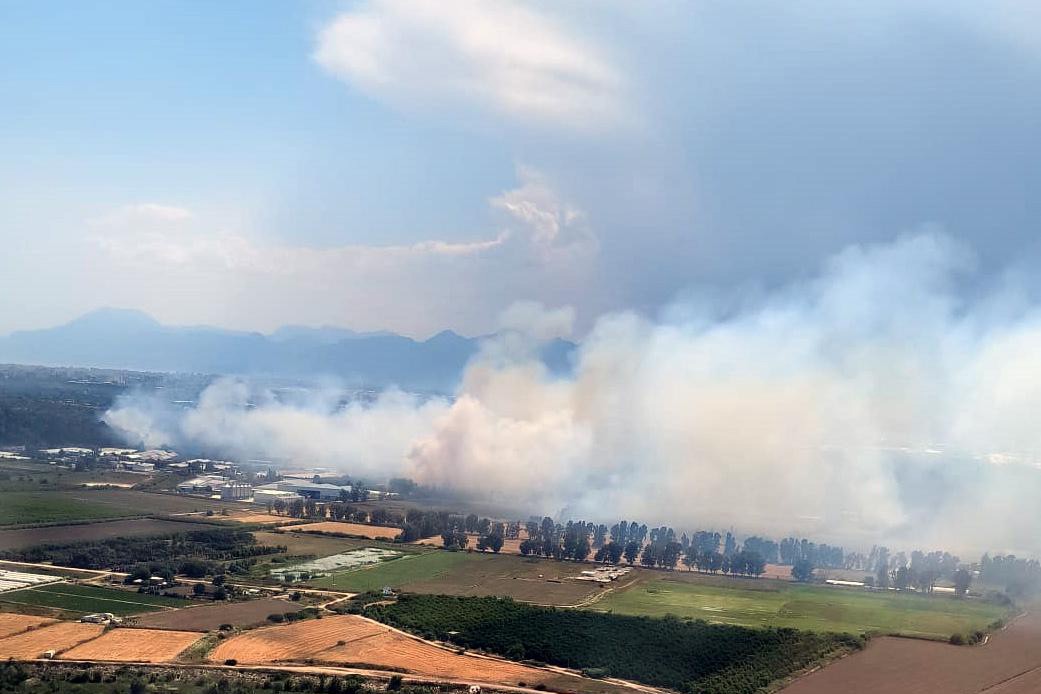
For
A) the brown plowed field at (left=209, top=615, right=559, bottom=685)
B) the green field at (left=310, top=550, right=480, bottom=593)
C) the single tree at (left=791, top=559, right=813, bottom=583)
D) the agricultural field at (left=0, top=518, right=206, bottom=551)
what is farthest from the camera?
the agricultural field at (left=0, top=518, right=206, bottom=551)

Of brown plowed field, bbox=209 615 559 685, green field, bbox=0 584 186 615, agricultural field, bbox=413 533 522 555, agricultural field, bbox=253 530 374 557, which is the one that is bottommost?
green field, bbox=0 584 186 615

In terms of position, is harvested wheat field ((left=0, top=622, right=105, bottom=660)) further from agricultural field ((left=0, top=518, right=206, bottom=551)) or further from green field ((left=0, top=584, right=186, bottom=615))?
agricultural field ((left=0, top=518, right=206, bottom=551))

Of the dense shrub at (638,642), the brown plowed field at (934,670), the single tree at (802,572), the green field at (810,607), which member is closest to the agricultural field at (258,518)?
the dense shrub at (638,642)

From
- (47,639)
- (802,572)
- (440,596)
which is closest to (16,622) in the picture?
(47,639)

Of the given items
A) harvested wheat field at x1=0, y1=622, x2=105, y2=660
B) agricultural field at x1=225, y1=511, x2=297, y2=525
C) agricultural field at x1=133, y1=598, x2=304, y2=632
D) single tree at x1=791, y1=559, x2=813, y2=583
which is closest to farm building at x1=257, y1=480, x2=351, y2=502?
agricultural field at x1=225, y1=511, x2=297, y2=525

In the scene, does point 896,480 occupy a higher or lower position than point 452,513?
higher

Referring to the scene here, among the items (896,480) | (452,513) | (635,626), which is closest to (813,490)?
(896,480)

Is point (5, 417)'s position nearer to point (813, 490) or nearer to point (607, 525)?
point (607, 525)
